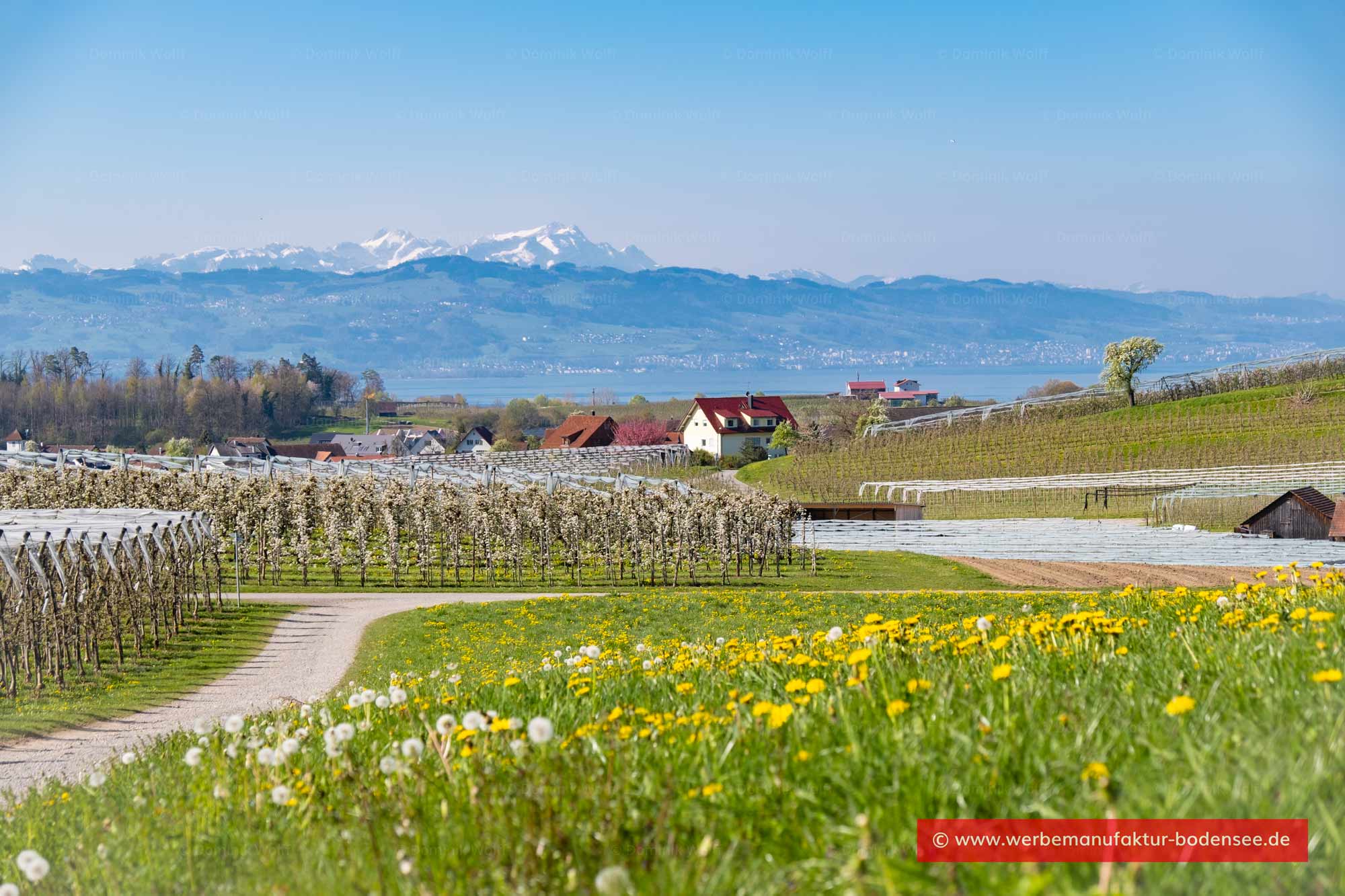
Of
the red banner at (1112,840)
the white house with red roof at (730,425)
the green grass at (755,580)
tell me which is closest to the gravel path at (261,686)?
the green grass at (755,580)

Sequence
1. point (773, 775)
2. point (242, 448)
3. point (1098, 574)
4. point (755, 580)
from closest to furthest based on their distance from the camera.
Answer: point (773, 775), point (1098, 574), point (755, 580), point (242, 448)

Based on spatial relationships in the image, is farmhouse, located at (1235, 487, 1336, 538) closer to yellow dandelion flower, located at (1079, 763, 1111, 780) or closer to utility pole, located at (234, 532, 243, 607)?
utility pole, located at (234, 532, 243, 607)

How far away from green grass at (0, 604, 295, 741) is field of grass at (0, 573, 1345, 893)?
1048 centimetres

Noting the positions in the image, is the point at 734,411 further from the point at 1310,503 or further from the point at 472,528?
the point at 472,528

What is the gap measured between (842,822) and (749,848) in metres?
0.35

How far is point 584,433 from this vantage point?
119188mm

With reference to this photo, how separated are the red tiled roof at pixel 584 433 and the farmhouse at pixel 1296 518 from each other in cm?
7984

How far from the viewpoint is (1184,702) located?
12.7ft

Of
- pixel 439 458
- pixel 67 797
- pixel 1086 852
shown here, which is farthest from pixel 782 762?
pixel 439 458

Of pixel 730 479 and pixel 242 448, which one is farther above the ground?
pixel 242 448

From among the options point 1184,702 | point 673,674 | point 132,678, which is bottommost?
point 132,678

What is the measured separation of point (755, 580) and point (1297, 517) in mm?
20295

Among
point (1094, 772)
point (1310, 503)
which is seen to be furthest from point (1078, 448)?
point (1094, 772)

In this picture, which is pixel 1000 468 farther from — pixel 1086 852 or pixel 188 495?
pixel 1086 852
